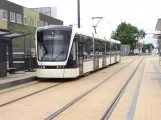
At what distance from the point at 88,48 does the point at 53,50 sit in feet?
15.4

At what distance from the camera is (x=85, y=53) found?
22.0 metres

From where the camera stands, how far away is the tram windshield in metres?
18.8

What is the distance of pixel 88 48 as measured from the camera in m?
23.1

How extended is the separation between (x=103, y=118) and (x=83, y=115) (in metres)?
0.65

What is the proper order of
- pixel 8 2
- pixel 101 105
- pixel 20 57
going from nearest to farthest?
pixel 101 105, pixel 20 57, pixel 8 2

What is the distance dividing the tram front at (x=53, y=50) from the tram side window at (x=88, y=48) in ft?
9.53

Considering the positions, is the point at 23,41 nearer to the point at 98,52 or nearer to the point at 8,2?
the point at 98,52

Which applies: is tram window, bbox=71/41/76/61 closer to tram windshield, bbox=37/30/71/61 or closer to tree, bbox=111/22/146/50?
tram windshield, bbox=37/30/71/61

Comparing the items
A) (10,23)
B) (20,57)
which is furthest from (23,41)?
(10,23)

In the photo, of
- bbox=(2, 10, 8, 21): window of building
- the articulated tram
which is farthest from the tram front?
bbox=(2, 10, 8, 21): window of building

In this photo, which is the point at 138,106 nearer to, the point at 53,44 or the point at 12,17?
the point at 53,44

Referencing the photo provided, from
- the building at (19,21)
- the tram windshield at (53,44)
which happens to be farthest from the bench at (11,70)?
the tram windshield at (53,44)

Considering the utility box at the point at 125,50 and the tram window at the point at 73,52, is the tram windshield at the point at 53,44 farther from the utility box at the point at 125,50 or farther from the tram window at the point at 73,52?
the utility box at the point at 125,50

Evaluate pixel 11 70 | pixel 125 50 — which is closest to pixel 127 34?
pixel 125 50
